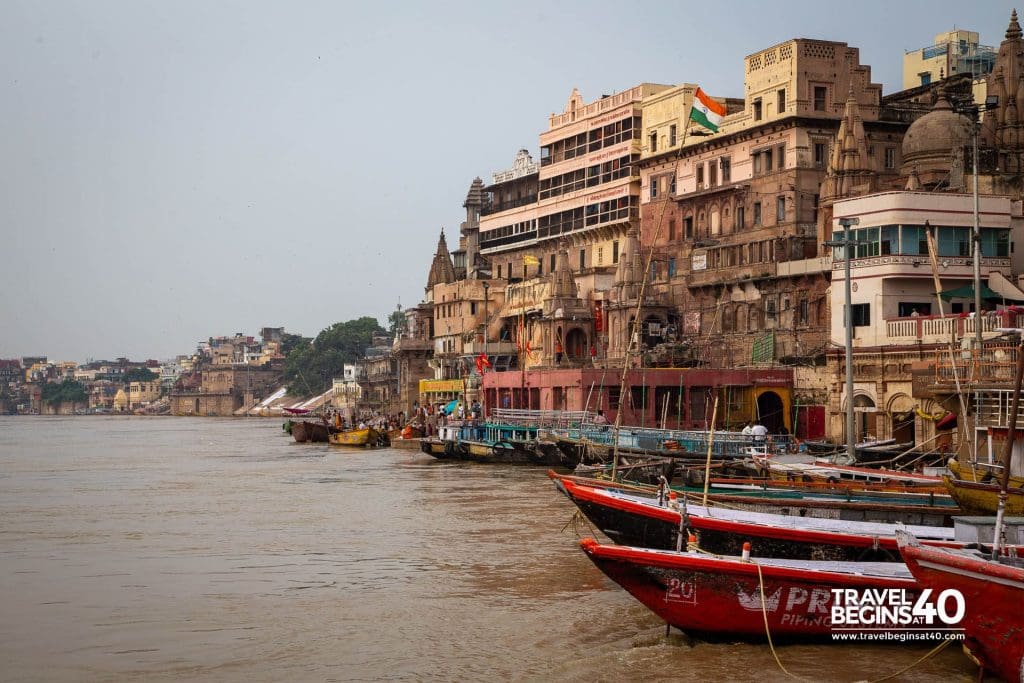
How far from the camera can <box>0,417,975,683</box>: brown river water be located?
18.8m

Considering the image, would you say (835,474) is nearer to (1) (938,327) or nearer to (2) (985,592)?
(1) (938,327)

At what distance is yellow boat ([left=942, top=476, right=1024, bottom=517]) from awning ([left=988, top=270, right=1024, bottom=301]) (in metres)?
25.1

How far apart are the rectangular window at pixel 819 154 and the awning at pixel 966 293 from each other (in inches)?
580

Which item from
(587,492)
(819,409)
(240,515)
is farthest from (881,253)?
(587,492)

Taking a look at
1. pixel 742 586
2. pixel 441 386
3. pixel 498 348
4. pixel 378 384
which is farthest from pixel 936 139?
pixel 378 384

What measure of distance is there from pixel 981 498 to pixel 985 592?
6431 millimetres

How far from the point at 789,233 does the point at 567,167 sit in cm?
2585

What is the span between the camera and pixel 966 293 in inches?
1780

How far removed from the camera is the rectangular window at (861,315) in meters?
47.8

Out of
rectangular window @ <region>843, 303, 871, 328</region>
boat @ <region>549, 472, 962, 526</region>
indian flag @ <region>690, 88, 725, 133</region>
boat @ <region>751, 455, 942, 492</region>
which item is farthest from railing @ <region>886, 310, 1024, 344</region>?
boat @ <region>549, 472, 962, 526</region>

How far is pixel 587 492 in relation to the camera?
22.9m

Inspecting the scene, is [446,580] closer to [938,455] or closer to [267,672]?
[267,672]

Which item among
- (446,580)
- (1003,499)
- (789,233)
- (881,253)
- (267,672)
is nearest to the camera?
(1003,499)

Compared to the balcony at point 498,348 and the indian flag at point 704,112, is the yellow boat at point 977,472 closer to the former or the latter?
the indian flag at point 704,112
